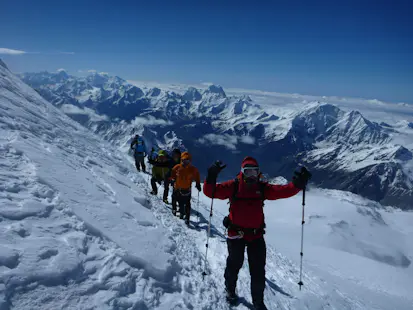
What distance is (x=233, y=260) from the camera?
249 inches

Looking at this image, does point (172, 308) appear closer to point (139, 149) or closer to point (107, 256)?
point (107, 256)

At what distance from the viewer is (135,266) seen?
5.73 metres

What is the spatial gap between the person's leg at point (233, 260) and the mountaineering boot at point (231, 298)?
0.01 m

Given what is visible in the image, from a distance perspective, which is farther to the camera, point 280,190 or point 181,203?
point 181,203

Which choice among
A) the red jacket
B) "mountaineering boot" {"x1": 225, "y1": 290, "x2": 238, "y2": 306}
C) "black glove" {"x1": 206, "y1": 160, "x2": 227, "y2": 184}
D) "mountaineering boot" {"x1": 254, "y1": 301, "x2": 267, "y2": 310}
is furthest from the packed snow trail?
"black glove" {"x1": 206, "y1": 160, "x2": 227, "y2": 184}

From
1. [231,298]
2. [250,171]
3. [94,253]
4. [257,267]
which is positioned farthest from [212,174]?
[231,298]

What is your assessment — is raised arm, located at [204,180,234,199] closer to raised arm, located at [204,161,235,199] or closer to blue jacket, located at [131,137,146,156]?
raised arm, located at [204,161,235,199]

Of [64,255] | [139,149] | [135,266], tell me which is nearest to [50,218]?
[64,255]

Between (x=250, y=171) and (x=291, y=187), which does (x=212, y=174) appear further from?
(x=291, y=187)

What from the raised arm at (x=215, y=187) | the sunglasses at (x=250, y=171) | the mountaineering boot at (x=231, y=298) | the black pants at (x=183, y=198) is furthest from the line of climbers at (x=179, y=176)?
the mountaineering boot at (x=231, y=298)

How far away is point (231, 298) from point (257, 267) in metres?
1.18

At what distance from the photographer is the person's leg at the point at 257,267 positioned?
6.11 m

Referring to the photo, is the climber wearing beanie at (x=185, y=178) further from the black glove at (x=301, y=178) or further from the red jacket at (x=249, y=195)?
the black glove at (x=301, y=178)

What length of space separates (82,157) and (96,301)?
10.4m
